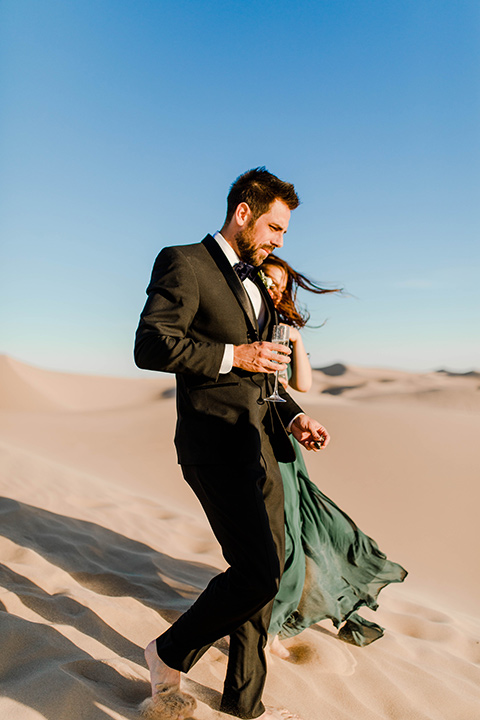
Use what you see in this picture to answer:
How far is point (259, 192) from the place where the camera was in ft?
8.54

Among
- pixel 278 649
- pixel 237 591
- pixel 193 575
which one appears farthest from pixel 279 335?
pixel 193 575

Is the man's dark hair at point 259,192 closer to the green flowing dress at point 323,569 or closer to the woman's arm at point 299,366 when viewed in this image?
the woman's arm at point 299,366

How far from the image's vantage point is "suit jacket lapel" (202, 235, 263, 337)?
8.18 feet

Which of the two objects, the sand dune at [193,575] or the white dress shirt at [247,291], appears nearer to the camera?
the white dress shirt at [247,291]

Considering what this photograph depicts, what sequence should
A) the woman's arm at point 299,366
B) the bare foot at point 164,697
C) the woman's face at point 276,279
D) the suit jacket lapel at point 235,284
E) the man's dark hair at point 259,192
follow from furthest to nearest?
the woman's face at point 276,279 → the woman's arm at point 299,366 → the man's dark hair at point 259,192 → the suit jacket lapel at point 235,284 → the bare foot at point 164,697

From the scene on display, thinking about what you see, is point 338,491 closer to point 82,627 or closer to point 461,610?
point 461,610

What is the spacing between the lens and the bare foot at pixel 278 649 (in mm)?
3324

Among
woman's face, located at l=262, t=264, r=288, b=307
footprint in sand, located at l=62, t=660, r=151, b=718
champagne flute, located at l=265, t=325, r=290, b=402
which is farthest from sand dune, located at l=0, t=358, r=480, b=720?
woman's face, located at l=262, t=264, r=288, b=307

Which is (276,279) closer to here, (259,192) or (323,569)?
(259,192)

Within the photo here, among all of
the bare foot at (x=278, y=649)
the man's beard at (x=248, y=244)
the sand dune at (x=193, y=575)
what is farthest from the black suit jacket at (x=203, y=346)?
the bare foot at (x=278, y=649)

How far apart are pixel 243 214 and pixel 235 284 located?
13.1 inches

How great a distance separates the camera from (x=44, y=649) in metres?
2.70

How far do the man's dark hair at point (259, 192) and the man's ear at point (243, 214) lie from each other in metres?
0.01

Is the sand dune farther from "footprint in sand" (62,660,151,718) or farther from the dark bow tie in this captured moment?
the dark bow tie
